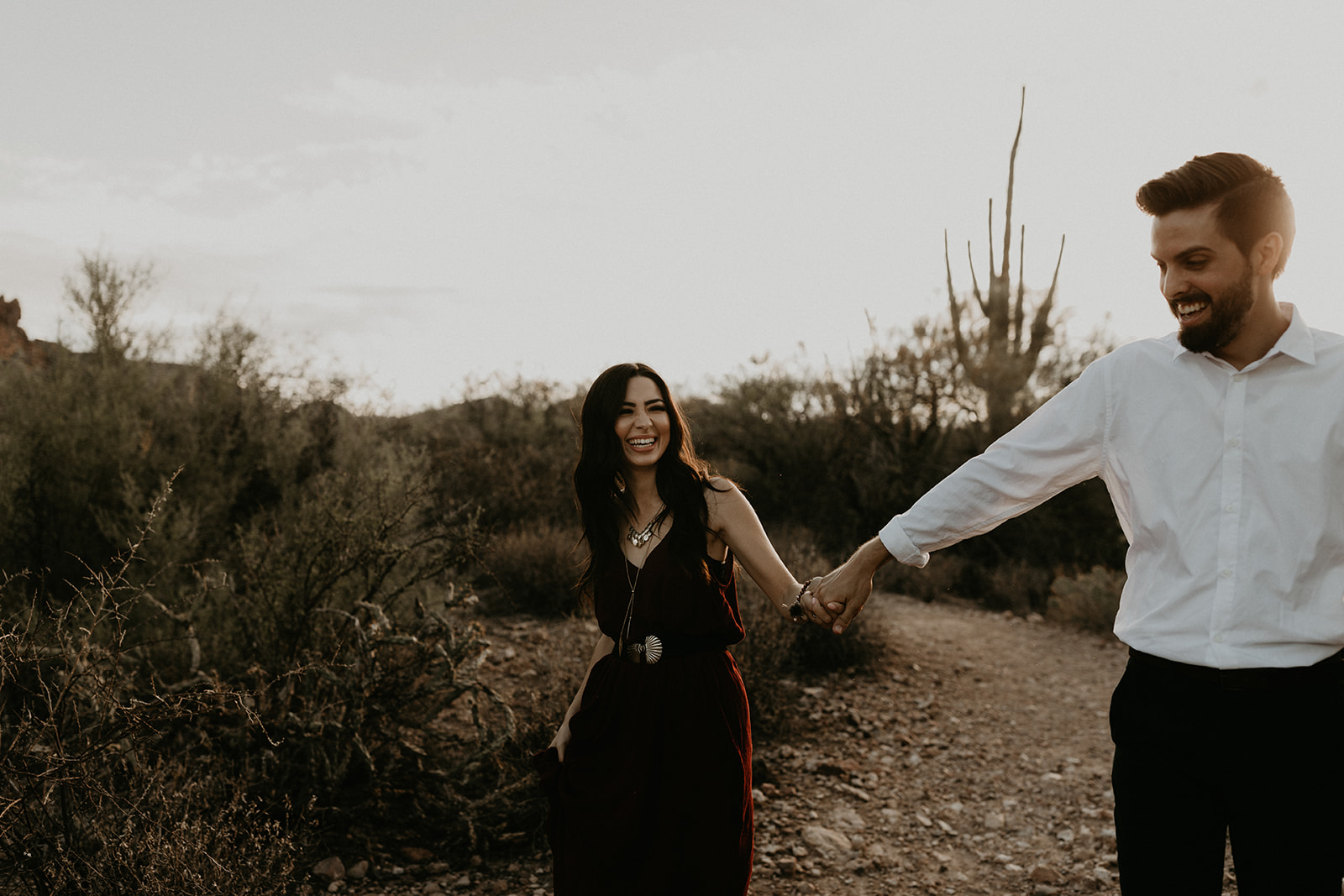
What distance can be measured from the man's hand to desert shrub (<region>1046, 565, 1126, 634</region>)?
259 inches

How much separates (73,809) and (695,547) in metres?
2.19

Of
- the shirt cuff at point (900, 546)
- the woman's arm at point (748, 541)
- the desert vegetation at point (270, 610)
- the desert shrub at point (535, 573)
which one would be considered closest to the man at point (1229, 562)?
the shirt cuff at point (900, 546)

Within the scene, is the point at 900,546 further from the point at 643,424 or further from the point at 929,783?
the point at 929,783

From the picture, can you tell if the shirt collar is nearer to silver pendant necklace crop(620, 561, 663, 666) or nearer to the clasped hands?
the clasped hands

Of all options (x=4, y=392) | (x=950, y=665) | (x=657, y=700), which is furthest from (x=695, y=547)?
(x=4, y=392)

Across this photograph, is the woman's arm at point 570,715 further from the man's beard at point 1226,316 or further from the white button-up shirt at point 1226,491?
the man's beard at point 1226,316

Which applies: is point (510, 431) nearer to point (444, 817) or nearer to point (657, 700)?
point (444, 817)

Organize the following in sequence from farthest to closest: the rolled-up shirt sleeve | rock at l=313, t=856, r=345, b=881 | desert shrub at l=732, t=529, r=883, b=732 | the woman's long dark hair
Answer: desert shrub at l=732, t=529, r=883, b=732
rock at l=313, t=856, r=345, b=881
the woman's long dark hair
the rolled-up shirt sleeve

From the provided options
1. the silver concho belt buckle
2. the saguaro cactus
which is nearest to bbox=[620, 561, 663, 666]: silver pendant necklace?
the silver concho belt buckle

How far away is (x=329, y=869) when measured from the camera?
3570mm

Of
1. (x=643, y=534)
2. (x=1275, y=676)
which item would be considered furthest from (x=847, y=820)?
(x=1275, y=676)

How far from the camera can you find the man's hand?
8.65ft

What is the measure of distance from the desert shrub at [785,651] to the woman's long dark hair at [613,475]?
176 centimetres

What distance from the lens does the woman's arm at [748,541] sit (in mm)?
2740
